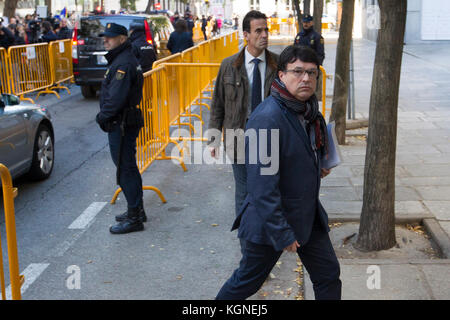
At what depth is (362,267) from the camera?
16.0 ft

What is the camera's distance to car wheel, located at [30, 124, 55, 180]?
25.4 feet

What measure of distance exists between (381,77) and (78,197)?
384 centimetres

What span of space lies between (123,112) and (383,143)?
2.41 meters

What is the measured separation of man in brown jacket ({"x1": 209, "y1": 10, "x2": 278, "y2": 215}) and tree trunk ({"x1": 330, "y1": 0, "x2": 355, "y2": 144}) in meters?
5.00

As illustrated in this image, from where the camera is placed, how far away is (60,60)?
55.0ft

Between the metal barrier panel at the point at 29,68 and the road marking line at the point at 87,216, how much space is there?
7533 millimetres

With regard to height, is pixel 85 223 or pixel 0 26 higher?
pixel 0 26

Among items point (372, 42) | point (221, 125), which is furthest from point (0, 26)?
point (372, 42)

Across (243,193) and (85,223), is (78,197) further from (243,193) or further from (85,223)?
(243,193)

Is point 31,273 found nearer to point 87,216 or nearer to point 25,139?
point 87,216

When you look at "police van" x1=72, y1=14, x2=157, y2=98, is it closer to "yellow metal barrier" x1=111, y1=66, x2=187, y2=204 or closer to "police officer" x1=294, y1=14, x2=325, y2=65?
"police officer" x1=294, y1=14, x2=325, y2=65

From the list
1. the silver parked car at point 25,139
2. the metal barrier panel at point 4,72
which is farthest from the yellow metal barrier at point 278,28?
the silver parked car at point 25,139

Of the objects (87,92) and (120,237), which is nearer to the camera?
(120,237)
